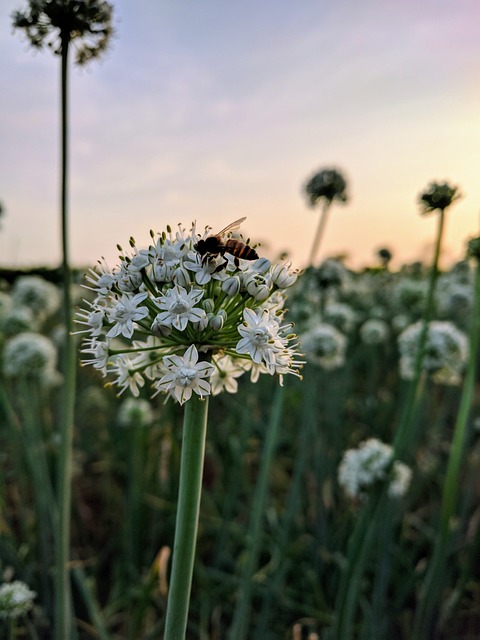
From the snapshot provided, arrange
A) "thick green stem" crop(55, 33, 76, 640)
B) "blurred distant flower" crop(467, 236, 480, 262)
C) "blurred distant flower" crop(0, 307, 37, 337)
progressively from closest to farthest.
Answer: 1. "thick green stem" crop(55, 33, 76, 640)
2. "blurred distant flower" crop(467, 236, 480, 262)
3. "blurred distant flower" crop(0, 307, 37, 337)

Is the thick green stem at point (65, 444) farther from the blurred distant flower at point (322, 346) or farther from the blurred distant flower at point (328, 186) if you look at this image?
the blurred distant flower at point (322, 346)

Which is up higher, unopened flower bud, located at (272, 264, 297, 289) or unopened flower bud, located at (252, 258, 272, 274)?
unopened flower bud, located at (252, 258, 272, 274)

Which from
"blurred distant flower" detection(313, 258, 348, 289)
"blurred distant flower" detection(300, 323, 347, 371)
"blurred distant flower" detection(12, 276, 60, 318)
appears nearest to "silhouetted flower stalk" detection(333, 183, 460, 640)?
"blurred distant flower" detection(313, 258, 348, 289)

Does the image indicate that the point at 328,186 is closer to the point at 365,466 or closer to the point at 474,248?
the point at 474,248

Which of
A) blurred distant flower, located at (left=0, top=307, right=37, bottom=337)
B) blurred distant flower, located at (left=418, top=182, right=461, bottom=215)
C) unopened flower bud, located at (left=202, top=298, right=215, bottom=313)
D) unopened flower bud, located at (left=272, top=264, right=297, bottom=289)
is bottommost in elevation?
blurred distant flower, located at (left=0, top=307, right=37, bottom=337)

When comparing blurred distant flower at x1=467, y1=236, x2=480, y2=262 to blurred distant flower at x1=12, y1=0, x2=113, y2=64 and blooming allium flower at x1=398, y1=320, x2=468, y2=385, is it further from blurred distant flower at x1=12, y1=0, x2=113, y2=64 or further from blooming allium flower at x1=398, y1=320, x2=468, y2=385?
blurred distant flower at x1=12, y1=0, x2=113, y2=64

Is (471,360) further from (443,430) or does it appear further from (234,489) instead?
(443,430)
